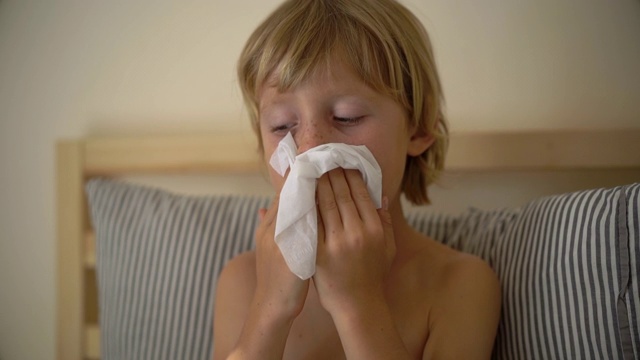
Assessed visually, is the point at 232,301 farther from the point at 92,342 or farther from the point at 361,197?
the point at 92,342

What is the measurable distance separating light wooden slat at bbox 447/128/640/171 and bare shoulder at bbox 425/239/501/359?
29cm

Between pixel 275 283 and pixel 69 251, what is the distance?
2.58 feet

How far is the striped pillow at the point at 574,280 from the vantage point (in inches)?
28.9

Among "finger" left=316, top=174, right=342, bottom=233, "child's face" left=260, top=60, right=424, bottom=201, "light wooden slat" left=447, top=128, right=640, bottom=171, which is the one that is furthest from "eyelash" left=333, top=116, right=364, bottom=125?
"light wooden slat" left=447, top=128, right=640, bottom=171

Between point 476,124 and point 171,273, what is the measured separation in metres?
0.77

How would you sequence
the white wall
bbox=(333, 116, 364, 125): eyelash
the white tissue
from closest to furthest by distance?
the white tissue
bbox=(333, 116, 364, 125): eyelash
the white wall

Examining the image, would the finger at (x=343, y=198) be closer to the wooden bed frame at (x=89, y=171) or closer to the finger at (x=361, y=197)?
the finger at (x=361, y=197)

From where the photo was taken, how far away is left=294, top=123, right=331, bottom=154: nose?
2.39 ft

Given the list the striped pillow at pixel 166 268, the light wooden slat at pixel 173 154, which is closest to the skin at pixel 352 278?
the striped pillow at pixel 166 268

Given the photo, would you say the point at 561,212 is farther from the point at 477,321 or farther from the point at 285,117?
the point at 285,117

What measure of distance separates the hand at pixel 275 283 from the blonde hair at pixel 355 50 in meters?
0.23

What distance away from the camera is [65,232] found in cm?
128

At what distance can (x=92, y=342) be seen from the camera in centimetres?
128

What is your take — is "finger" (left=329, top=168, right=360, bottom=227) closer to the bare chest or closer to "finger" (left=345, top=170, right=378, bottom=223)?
"finger" (left=345, top=170, right=378, bottom=223)
